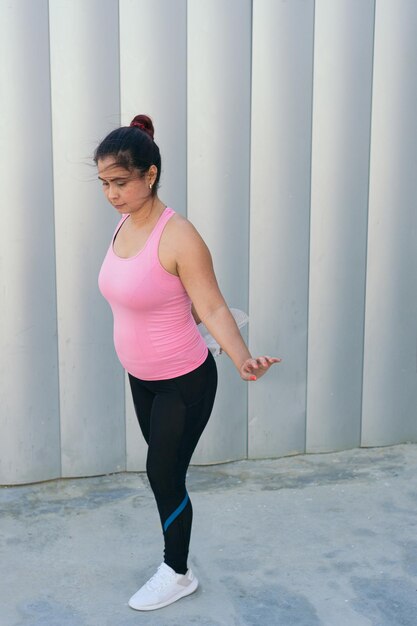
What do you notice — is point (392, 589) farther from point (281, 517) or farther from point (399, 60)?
point (399, 60)

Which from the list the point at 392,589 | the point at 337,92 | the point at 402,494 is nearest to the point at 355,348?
the point at 402,494

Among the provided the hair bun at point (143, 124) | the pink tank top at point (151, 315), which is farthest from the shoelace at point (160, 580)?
the hair bun at point (143, 124)

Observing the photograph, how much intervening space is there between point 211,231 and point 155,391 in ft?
4.45

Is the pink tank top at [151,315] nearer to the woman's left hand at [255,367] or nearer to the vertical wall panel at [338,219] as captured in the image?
the woman's left hand at [255,367]

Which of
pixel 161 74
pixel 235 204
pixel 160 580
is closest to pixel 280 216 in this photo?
Answer: pixel 235 204

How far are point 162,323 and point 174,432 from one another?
0.36 m

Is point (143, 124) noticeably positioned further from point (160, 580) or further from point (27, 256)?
point (160, 580)

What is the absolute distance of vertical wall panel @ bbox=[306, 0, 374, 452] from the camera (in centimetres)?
423

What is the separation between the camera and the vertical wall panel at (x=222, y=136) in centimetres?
405

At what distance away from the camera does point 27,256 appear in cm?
400

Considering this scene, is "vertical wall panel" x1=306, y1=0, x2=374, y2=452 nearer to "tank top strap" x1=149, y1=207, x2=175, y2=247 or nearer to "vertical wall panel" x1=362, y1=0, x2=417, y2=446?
"vertical wall panel" x1=362, y1=0, x2=417, y2=446

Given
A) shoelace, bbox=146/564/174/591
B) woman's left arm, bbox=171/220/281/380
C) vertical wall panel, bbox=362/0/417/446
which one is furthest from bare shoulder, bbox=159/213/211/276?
vertical wall panel, bbox=362/0/417/446

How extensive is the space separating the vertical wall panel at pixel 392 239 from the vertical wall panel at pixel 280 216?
34cm

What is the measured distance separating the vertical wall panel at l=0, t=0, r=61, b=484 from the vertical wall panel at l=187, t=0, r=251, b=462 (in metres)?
0.66
